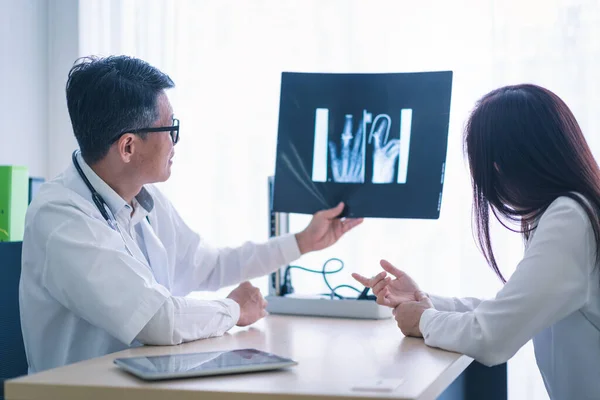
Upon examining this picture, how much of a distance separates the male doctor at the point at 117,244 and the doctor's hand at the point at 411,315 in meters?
0.37

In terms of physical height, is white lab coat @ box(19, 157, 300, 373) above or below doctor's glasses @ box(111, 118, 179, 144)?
below

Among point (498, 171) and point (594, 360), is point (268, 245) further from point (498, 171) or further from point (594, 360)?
point (594, 360)

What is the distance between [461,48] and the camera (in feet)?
8.88

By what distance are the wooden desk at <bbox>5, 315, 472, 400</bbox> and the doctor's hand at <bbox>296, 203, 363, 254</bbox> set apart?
0.42 meters

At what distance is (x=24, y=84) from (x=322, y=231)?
72.4 inches

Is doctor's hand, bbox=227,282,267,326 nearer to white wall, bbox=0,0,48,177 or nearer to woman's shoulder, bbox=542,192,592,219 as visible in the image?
woman's shoulder, bbox=542,192,592,219

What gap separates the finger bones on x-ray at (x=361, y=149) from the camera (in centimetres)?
188

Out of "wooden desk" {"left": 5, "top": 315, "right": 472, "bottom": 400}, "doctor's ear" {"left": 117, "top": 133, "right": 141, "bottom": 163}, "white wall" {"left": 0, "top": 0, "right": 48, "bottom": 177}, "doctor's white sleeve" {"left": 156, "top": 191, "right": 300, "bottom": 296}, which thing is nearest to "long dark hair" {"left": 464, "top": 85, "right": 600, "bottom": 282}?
"wooden desk" {"left": 5, "top": 315, "right": 472, "bottom": 400}

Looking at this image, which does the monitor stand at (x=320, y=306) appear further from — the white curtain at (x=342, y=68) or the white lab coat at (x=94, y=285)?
the white curtain at (x=342, y=68)

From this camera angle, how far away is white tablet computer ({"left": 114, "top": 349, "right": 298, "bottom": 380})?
1142 mm

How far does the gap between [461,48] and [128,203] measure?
Answer: 149cm

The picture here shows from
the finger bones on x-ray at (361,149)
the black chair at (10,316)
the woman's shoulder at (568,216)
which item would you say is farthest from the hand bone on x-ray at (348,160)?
the black chair at (10,316)

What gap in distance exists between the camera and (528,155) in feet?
4.90

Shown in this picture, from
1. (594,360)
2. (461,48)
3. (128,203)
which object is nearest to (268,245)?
(128,203)
